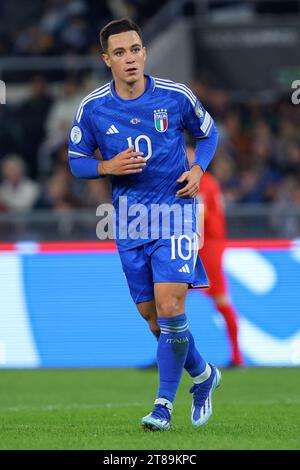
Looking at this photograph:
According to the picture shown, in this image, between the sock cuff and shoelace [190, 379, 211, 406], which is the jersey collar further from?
shoelace [190, 379, 211, 406]

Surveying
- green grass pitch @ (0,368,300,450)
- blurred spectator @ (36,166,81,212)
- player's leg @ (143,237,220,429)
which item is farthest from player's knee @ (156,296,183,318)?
blurred spectator @ (36,166,81,212)

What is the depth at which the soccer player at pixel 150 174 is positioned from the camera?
287 inches

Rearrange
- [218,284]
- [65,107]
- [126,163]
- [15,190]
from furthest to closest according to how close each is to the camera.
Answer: [65,107] < [15,190] < [218,284] < [126,163]

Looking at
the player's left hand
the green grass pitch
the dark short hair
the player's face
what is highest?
the dark short hair

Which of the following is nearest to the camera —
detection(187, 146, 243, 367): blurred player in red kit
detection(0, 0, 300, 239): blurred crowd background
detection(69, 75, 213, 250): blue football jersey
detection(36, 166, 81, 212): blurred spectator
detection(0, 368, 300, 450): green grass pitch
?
detection(0, 368, 300, 450): green grass pitch

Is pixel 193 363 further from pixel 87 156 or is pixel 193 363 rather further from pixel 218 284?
pixel 218 284

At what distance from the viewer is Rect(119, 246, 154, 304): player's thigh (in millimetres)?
7445

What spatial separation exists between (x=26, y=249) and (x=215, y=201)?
7.15 feet

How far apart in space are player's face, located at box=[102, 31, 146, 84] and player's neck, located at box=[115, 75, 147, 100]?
4 centimetres

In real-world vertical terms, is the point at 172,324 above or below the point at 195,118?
below

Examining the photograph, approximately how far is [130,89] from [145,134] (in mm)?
301

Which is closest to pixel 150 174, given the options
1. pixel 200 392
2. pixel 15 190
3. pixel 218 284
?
pixel 200 392

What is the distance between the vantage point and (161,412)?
718 cm

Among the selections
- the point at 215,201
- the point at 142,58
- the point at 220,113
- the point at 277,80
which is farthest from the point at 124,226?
the point at 277,80
